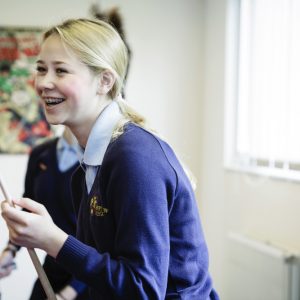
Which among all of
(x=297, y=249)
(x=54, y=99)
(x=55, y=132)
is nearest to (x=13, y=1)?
(x=55, y=132)

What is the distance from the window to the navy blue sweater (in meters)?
1.22

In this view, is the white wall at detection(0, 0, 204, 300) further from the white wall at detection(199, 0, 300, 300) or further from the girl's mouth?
the girl's mouth

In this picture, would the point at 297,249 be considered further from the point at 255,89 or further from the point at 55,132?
the point at 55,132

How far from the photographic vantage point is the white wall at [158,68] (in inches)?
106

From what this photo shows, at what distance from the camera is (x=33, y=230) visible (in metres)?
0.80

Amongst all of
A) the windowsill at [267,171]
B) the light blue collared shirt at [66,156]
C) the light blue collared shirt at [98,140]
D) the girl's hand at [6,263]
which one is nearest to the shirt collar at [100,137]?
the light blue collared shirt at [98,140]

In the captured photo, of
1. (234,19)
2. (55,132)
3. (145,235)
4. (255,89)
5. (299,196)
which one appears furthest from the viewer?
(55,132)

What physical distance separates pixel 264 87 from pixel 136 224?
5.37ft

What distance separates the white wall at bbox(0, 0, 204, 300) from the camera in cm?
271

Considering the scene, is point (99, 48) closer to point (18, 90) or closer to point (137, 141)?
point (137, 141)

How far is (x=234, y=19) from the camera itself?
2.50 metres

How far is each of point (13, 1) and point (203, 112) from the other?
4.46ft

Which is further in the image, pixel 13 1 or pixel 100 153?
pixel 13 1

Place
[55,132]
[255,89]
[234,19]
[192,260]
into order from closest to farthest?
[192,260] → [255,89] → [234,19] → [55,132]
